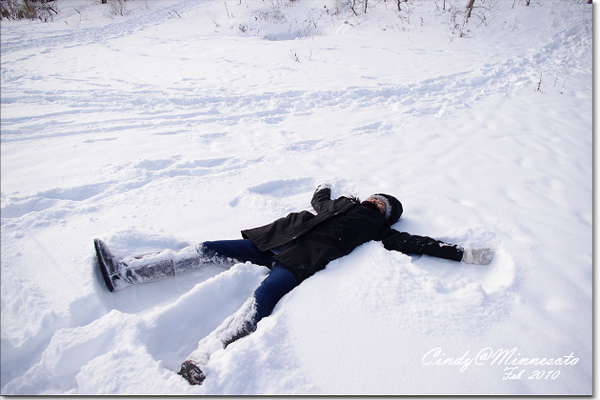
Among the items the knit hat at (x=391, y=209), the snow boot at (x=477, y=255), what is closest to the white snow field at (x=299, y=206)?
the snow boot at (x=477, y=255)

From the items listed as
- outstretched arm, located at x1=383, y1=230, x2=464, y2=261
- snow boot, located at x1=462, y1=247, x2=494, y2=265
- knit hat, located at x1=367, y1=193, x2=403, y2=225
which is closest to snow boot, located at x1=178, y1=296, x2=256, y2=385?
outstretched arm, located at x1=383, y1=230, x2=464, y2=261

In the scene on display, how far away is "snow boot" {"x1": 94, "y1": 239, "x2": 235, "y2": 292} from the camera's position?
74.7 inches

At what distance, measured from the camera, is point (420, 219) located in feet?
8.77

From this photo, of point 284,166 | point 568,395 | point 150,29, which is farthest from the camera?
point 150,29

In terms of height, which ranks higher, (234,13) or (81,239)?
(234,13)

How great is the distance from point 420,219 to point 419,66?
4821mm

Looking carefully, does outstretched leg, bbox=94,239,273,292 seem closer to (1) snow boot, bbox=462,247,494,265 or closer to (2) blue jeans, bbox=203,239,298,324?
(2) blue jeans, bbox=203,239,298,324

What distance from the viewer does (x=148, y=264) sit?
78.2 inches

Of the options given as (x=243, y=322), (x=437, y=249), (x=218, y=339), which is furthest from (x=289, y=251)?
(x=437, y=249)

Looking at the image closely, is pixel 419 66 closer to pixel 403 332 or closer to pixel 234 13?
pixel 403 332

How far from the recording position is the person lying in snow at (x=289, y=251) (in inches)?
74.5

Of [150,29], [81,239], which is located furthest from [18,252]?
[150,29]

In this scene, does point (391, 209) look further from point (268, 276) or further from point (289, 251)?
point (268, 276)

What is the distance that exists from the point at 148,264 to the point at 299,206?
134 centimetres
